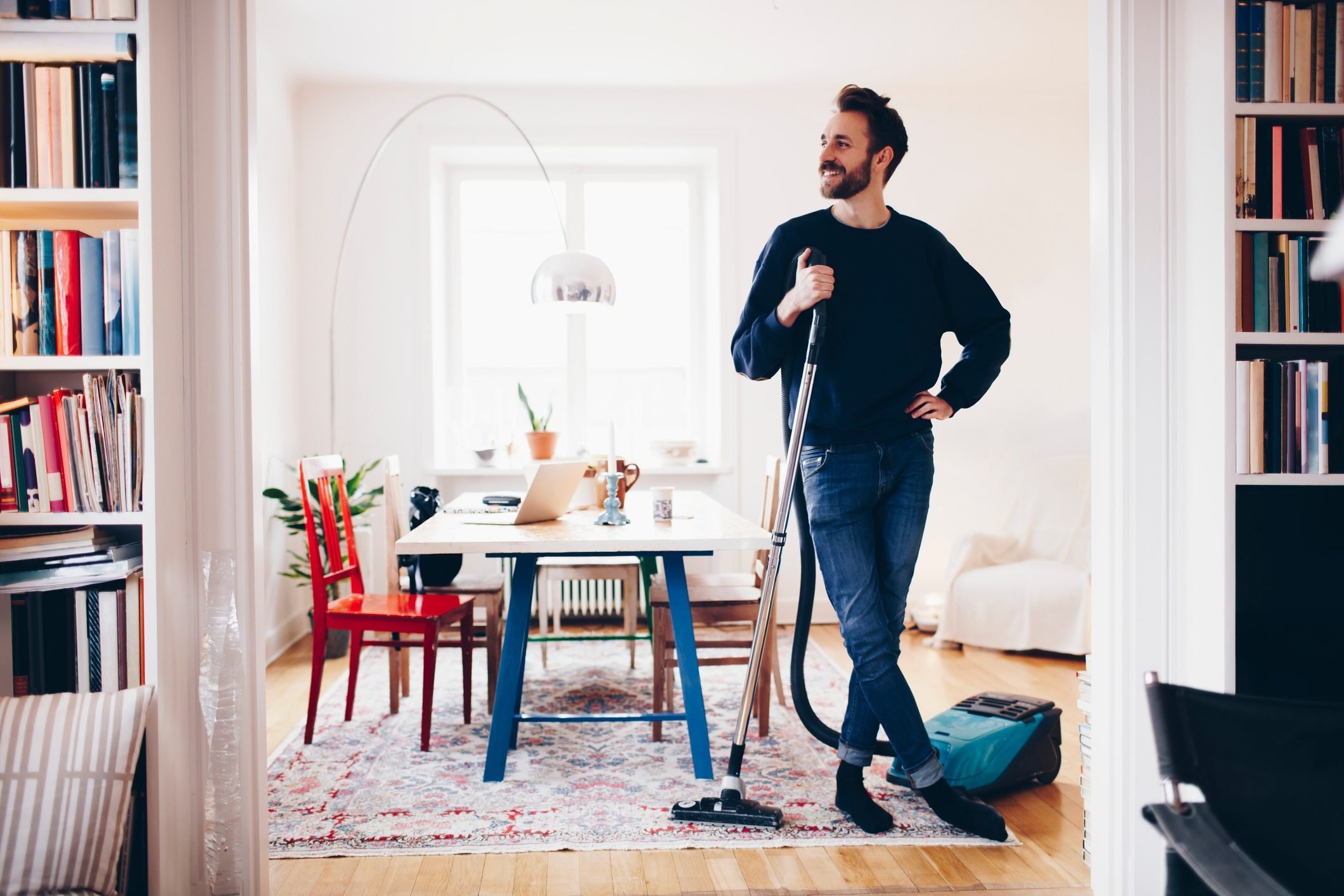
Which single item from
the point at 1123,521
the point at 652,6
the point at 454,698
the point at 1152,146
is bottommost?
the point at 454,698

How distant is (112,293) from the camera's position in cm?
169

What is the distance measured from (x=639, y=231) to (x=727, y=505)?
4.97ft

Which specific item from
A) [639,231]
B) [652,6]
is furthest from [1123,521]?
[639,231]

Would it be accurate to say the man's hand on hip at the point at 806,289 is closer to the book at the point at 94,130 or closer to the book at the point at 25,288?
the book at the point at 94,130

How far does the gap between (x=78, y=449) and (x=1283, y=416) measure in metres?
2.11

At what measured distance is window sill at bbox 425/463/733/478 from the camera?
4629 millimetres

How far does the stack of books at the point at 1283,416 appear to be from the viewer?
1.64 meters

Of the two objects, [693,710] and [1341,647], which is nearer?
[1341,647]

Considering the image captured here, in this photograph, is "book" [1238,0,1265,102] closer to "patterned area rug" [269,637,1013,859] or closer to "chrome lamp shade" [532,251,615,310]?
"patterned area rug" [269,637,1013,859]

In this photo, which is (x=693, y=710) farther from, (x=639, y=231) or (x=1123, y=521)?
(x=639, y=231)

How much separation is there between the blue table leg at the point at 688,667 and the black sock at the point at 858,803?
1.25ft

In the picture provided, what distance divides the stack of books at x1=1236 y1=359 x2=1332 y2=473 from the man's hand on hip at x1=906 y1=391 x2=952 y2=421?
63 cm

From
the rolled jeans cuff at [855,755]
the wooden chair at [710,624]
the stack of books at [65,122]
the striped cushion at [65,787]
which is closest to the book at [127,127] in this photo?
the stack of books at [65,122]

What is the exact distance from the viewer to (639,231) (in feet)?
16.4
